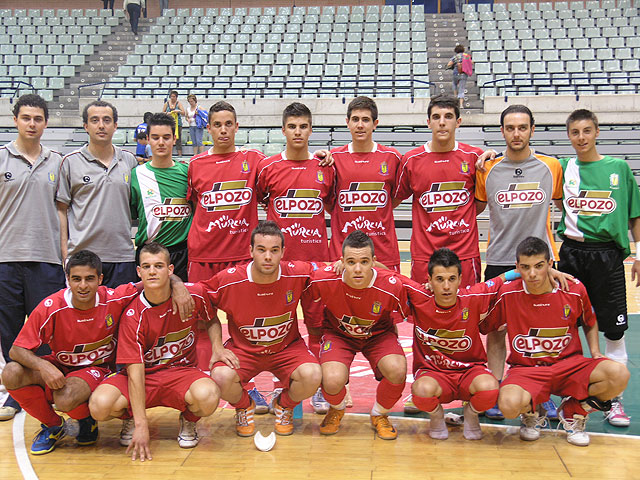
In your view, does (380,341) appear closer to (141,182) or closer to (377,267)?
(377,267)

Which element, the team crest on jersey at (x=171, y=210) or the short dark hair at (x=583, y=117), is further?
the team crest on jersey at (x=171, y=210)

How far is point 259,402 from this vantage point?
454 cm

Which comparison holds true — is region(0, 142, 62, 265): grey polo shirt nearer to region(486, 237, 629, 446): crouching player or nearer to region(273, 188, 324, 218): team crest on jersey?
region(273, 188, 324, 218): team crest on jersey

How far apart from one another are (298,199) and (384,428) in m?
1.73

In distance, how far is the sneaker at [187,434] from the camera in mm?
3836

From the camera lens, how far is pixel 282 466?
352cm

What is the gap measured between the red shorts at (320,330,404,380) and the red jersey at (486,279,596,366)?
2.40 feet

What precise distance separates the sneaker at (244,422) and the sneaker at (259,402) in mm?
335

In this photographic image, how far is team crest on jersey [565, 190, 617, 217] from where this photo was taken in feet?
13.9

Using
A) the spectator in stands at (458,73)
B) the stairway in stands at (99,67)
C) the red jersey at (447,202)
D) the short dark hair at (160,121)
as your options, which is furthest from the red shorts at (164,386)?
the stairway in stands at (99,67)

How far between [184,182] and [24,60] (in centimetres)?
1745

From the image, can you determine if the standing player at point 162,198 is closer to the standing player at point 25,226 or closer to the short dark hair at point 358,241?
the standing player at point 25,226

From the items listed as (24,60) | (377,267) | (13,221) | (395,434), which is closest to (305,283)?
(377,267)

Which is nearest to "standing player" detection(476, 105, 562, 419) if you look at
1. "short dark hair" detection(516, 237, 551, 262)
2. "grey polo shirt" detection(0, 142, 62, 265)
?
"short dark hair" detection(516, 237, 551, 262)
